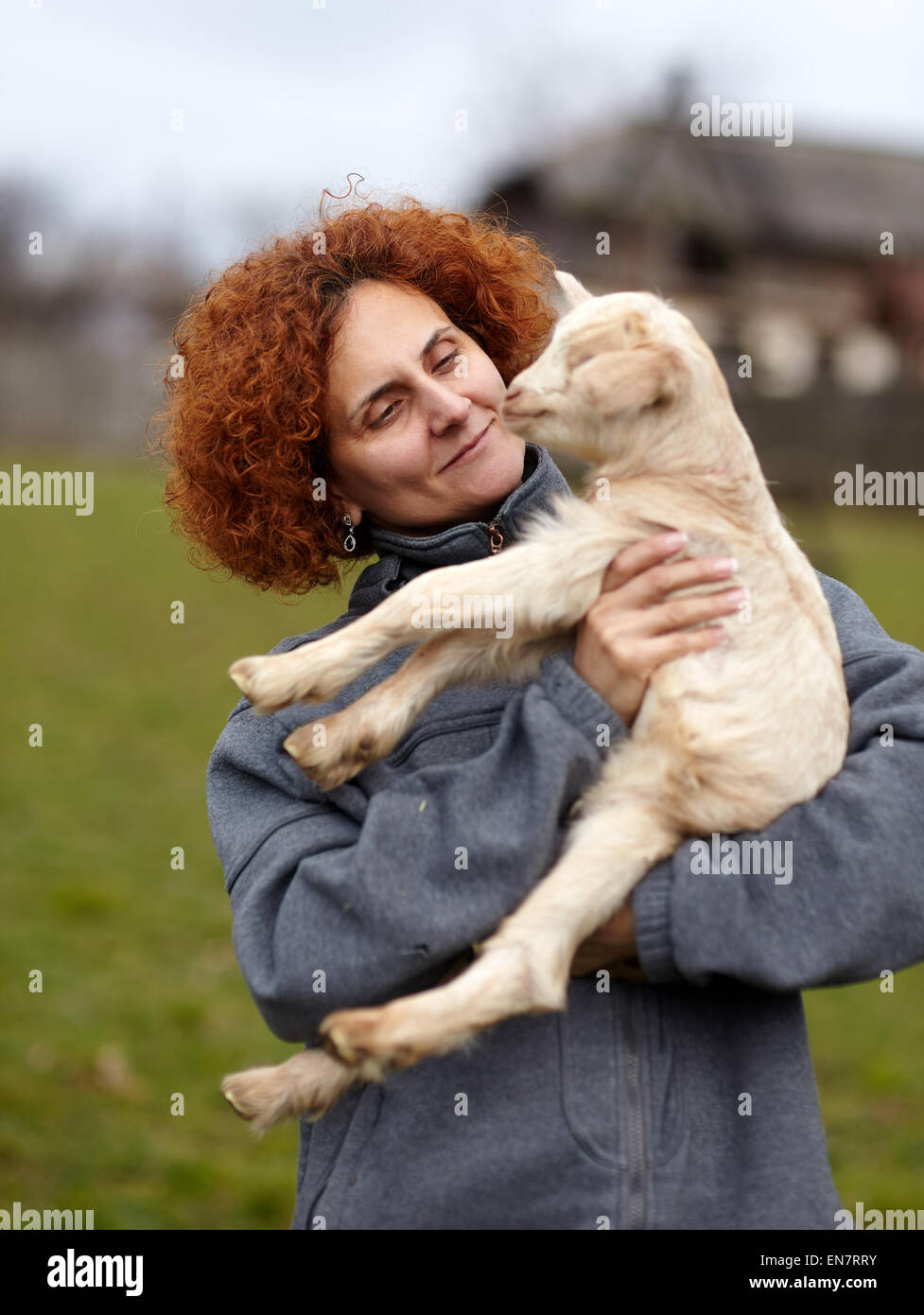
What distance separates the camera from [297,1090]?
2342 mm

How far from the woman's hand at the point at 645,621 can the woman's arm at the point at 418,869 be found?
5 cm

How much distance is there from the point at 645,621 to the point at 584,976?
0.62 metres

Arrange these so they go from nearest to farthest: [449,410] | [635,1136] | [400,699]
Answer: [635,1136], [400,699], [449,410]

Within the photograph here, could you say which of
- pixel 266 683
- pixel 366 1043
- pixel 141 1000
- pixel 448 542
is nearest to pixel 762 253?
pixel 141 1000

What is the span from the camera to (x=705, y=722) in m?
2.19

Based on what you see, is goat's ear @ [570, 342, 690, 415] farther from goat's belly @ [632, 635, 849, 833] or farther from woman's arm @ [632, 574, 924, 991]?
woman's arm @ [632, 574, 924, 991]

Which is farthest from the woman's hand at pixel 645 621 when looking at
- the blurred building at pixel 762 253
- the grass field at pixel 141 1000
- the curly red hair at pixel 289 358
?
the blurred building at pixel 762 253

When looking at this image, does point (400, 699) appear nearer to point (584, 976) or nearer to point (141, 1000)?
point (584, 976)

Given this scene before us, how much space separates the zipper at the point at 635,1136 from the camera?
6.73ft

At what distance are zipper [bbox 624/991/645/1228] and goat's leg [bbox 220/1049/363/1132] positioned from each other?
1.69 feet

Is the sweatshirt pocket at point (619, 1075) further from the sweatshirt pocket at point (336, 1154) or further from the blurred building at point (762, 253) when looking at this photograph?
the blurred building at point (762, 253)

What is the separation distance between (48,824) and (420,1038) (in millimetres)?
5594
